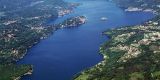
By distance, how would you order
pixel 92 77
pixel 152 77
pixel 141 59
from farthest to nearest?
pixel 141 59 → pixel 92 77 → pixel 152 77

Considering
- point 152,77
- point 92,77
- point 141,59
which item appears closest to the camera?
point 152,77

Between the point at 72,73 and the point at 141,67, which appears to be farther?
the point at 72,73

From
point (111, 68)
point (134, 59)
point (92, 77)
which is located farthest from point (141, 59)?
point (92, 77)

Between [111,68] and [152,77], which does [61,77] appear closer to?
[111,68]

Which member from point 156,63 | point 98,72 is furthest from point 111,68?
point 156,63

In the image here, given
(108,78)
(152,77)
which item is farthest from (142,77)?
(108,78)

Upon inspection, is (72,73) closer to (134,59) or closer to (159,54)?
(134,59)

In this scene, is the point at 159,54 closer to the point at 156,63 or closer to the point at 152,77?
the point at 156,63

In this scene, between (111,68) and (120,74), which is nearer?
(120,74)
